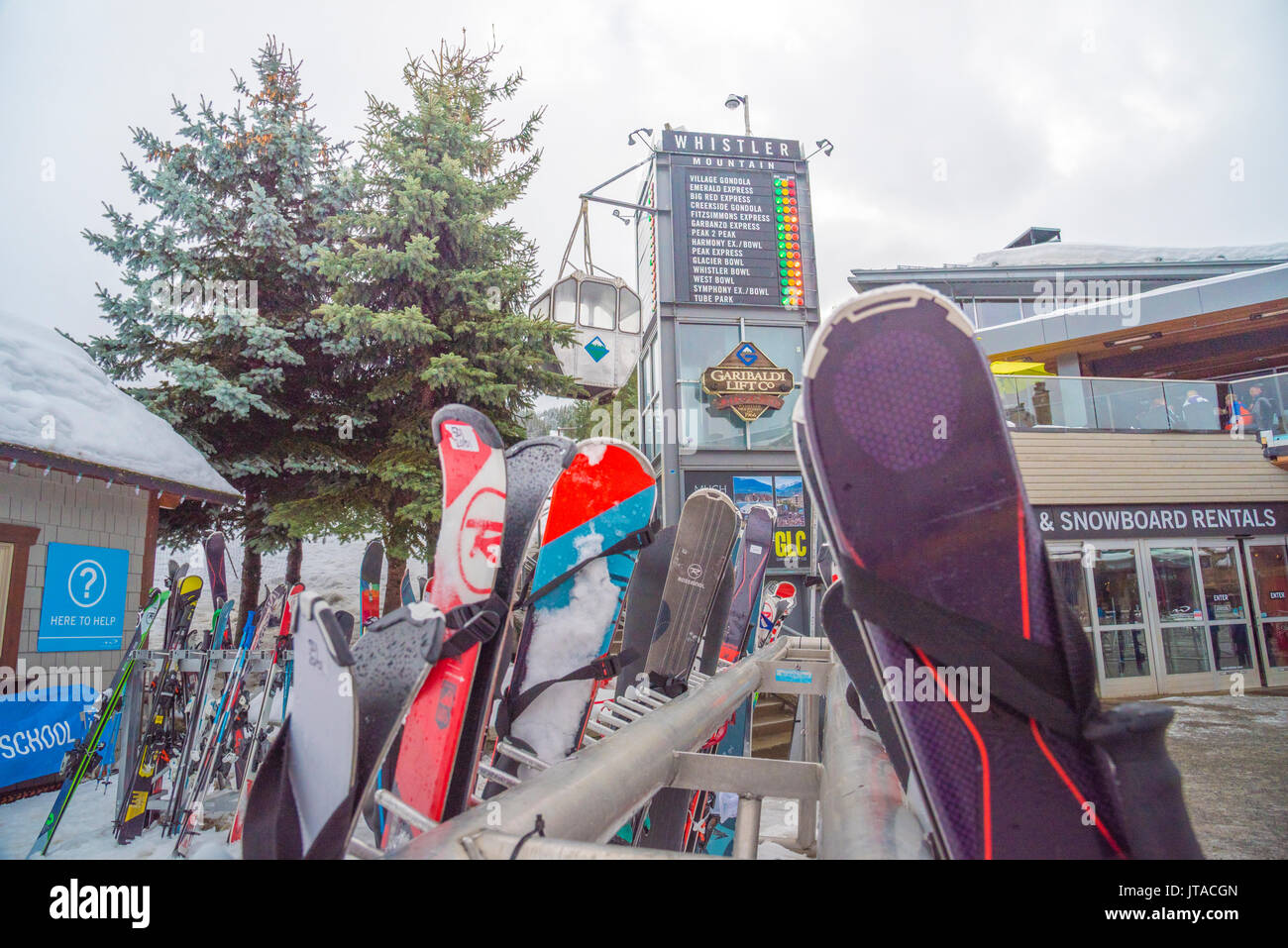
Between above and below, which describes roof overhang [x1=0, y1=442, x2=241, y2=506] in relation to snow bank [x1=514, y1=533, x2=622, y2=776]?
above

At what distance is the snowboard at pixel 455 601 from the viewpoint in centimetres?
164

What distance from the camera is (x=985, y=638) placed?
849mm

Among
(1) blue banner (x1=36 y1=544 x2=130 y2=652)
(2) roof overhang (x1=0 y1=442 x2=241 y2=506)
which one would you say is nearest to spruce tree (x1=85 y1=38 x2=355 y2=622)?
(2) roof overhang (x1=0 y1=442 x2=241 y2=506)

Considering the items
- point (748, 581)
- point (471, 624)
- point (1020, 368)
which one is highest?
point (1020, 368)

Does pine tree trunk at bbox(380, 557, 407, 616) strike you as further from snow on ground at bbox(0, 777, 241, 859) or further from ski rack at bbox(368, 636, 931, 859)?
ski rack at bbox(368, 636, 931, 859)

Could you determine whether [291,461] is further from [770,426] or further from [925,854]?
[925,854]

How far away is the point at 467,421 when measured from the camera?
5.96 ft

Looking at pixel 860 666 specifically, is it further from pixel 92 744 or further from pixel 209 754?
pixel 92 744

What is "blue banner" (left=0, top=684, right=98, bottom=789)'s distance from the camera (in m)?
5.44

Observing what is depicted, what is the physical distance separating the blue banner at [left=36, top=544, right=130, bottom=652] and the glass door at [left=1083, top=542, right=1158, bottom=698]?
12890 millimetres

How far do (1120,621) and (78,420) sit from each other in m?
13.9

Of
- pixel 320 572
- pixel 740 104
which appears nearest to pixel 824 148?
pixel 740 104

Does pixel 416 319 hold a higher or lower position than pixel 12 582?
higher

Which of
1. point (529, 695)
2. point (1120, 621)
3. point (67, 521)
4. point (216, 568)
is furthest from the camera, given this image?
point (1120, 621)
